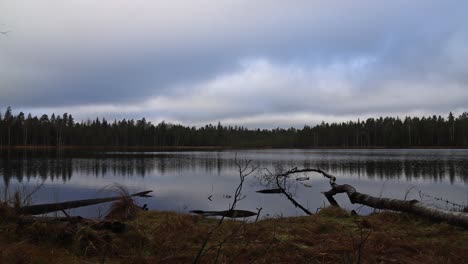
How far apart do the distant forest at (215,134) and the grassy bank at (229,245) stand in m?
123

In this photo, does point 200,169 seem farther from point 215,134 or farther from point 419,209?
point 215,134

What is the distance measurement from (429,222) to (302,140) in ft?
516

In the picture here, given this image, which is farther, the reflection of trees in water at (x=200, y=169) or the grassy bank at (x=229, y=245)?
the reflection of trees in water at (x=200, y=169)

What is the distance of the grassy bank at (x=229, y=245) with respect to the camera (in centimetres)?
530

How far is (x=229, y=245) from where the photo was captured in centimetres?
629

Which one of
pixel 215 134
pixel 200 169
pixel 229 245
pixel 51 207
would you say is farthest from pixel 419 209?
pixel 215 134

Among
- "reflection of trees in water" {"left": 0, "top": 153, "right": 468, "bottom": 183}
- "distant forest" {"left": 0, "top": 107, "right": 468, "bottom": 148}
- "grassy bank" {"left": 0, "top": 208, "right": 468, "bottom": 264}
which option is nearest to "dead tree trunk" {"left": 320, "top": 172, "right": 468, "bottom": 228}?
"grassy bank" {"left": 0, "top": 208, "right": 468, "bottom": 264}

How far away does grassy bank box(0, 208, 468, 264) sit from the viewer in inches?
209

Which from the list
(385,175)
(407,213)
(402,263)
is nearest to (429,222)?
(407,213)

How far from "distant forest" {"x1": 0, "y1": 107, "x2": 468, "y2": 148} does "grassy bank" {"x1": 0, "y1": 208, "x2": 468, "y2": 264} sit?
12315cm

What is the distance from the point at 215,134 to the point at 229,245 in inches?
6603

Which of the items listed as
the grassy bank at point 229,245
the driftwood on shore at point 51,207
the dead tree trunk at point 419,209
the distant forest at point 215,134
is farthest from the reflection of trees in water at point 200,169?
the distant forest at point 215,134

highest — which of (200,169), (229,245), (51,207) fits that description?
(229,245)

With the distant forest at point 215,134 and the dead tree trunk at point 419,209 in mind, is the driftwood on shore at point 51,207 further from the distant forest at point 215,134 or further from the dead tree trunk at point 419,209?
the distant forest at point 215,134
